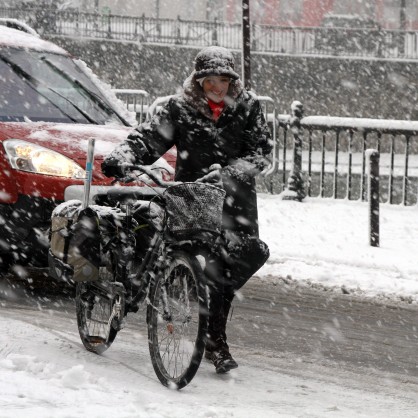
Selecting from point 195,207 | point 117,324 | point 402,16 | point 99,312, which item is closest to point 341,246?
point 99,312

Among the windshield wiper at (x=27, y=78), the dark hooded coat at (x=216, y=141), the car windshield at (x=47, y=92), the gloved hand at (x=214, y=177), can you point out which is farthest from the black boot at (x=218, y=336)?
the windshield wiper at (x=27, y=78)

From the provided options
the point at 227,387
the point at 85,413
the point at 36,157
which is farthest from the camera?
the point at 36,157

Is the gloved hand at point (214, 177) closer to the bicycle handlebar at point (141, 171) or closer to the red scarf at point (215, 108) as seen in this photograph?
the bicycle handlebar at point (141, 171)

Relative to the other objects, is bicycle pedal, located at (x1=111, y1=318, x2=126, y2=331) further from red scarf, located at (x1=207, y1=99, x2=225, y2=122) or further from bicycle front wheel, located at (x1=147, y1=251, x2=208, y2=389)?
red scarf, located at (x1=207, y1=99, x2=225, y2=122)

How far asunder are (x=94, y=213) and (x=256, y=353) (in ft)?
4.43

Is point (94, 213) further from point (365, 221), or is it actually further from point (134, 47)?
point (134, 47)

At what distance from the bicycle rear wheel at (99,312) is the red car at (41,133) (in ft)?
4.59

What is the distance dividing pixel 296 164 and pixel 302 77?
23.2 meters

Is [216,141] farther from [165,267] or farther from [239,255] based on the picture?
[165,267]

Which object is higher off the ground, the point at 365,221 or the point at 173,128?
the point at 173,128

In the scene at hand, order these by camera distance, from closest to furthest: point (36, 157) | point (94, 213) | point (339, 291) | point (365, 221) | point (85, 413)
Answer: point (85, 413)
point (94, 213)
point (36, 157)
point (339, 291)
point (365, 221)

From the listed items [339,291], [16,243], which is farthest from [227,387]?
[339,291]

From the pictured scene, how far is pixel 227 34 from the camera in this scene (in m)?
41.0

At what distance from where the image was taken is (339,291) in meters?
9.27
